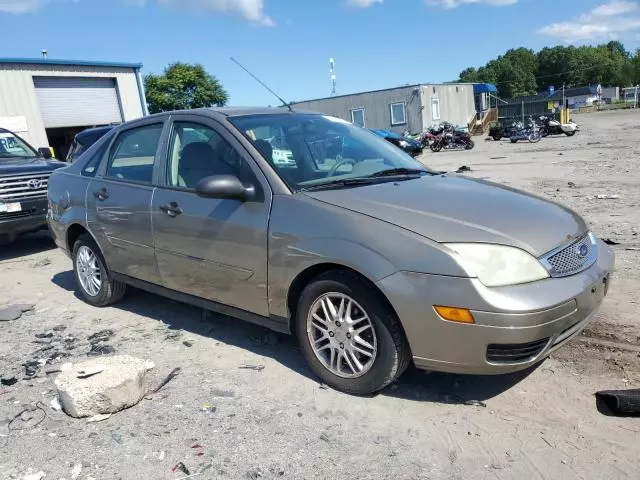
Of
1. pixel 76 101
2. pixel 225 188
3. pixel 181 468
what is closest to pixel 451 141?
pixel 76 101

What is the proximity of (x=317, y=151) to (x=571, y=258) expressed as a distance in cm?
187

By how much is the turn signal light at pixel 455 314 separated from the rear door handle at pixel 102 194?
3.23 metres

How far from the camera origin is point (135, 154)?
4.80 meters

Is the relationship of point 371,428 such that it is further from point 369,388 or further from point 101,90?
point 101,90

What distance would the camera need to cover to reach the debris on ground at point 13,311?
5.39 metres

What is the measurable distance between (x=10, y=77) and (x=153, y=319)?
2050 cm

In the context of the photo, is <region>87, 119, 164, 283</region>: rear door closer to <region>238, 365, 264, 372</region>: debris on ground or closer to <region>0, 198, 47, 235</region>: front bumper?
<region>238, 365, 264, 372</region>: debris on ground

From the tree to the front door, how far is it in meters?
60.1

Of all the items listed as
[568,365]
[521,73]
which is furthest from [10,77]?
[521,73]

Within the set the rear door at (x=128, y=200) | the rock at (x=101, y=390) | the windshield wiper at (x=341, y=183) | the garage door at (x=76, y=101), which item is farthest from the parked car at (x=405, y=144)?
the rock at (x=101, y=390)

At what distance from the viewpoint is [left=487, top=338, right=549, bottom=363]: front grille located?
9.40ft

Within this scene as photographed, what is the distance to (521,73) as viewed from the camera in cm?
12600

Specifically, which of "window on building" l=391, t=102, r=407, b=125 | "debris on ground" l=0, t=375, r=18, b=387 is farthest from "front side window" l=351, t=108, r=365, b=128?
"debris on ground" l=0, t=375, r=18, b=387

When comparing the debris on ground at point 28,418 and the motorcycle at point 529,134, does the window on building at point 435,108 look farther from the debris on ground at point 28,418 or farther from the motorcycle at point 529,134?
the debris on ground at point 28,418
